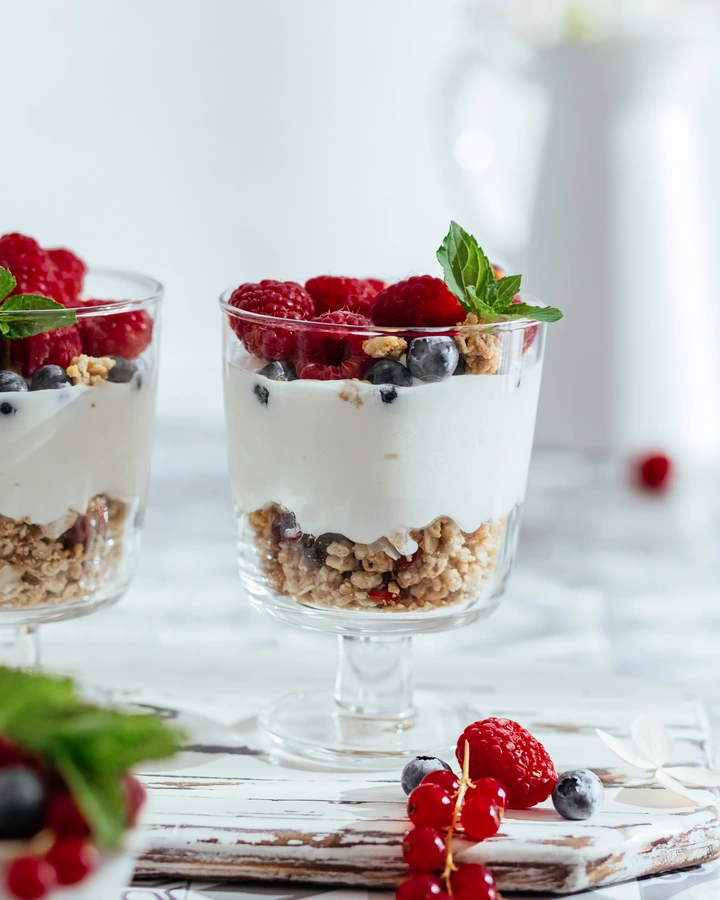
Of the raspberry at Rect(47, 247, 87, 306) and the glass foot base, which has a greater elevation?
the raspberry at Rect(47, 247, 87, 306)

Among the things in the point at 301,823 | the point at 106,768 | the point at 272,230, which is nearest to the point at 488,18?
the point at 272,230

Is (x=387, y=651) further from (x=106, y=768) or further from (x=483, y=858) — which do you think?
(x=106, y=768)

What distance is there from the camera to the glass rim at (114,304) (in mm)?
950

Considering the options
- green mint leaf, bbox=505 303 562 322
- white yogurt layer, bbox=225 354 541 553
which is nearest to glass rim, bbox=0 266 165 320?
white yogurt layer, bbox=225 354 541 553

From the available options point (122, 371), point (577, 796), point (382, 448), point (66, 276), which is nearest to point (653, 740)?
point (577, 796)

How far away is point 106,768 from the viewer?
23.7 inches

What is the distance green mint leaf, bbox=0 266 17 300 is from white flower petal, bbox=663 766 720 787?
72cm

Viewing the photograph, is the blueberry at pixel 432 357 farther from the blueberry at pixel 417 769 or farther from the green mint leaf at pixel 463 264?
the blueberry at pixel 417 769

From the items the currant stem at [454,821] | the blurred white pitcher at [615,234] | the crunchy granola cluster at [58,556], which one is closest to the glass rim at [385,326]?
the crunchy granola cluster at [58,556]

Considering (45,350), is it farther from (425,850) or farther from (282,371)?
(425,850)

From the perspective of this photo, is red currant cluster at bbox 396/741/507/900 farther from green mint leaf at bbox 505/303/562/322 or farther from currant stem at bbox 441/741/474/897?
green mint leaf at bbox 505/303/562/322

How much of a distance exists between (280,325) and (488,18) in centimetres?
139

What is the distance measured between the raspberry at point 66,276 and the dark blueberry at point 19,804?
21.6 inches

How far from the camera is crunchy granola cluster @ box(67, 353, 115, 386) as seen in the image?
983 millimetres
